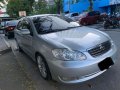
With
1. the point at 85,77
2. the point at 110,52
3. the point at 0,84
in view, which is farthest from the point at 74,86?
the point at 0,84

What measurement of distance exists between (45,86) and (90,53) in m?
1.37

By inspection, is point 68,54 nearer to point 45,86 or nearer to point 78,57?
point 78,57

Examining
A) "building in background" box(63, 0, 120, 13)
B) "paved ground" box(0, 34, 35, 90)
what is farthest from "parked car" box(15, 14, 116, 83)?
"building in background" box(63, 0, 120, 13)

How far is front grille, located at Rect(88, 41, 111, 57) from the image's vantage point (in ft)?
14.8

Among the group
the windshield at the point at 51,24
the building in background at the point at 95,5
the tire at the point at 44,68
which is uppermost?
the building in background at the point at 95,5

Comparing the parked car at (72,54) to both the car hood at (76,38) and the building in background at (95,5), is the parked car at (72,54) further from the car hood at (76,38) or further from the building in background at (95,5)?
the building in background at (95,5)

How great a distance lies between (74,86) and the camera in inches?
189

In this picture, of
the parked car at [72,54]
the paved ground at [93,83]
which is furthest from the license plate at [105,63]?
the paved ground at [93,83]

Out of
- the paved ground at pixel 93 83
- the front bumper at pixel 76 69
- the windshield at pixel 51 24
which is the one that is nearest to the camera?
the front bumper at pixel 76 69

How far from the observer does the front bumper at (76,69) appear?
170 inches

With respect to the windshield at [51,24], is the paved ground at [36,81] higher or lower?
lower

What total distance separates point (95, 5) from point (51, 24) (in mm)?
32381

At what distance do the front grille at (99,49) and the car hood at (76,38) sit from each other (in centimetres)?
8

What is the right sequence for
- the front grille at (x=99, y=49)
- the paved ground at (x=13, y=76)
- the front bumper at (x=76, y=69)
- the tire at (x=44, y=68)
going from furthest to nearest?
the paved ground at (x=13, y=76)
the tire at (x=44, y=68)
the front grille at (x=99, y=49)
the front bumper at (x=76, y=69)
